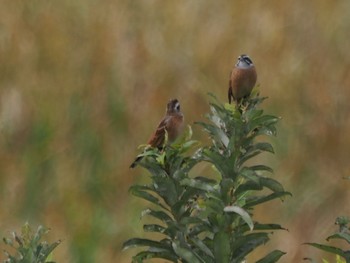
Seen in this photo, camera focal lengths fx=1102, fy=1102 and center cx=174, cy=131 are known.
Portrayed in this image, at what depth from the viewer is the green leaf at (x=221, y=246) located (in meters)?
4.22

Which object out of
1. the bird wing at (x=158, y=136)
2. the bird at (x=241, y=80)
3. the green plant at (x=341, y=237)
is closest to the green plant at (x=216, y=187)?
the green plant at (x=341, y=237)

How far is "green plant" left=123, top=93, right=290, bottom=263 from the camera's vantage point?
13.8 feet

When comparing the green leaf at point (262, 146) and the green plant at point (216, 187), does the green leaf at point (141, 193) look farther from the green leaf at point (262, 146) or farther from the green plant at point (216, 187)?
the green leaf at point (262, 146)

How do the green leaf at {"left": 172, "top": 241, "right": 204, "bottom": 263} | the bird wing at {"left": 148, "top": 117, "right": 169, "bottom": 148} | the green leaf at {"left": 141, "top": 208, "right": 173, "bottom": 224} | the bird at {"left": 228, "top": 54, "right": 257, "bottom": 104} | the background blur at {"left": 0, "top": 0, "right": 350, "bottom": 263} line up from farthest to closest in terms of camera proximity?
the background blur at {"left": 0, "top": 0, "right": 350, "bottom": 263}
the bird wing at {"left": 148, "top": 117, "right": 169, "bottom": 148}
the bird at {"left": 228, "top": 54, "right": 257, "bottom": 104}
the green leaf at {"left": 141, "top": 208, "right": 173, "bottom": 224}
the green leaf at {"left": 172, "top": 241, "right": 204, "bottom": 263}

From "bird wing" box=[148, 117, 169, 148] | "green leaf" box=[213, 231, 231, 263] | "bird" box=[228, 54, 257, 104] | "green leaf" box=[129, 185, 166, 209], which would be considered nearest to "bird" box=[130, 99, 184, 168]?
"bird wing" box=[148, 117, 169, 148]

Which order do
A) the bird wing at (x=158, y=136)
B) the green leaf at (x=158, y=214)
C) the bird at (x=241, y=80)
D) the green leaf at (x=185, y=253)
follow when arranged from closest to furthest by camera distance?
the green leaf at (x=185, y=253) < the green leaf at (x=158, y=214) < the bird at (x=241, y=80) < the bird wing at (x=158, y=136)

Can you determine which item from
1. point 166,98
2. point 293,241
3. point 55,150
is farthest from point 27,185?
point 293,241

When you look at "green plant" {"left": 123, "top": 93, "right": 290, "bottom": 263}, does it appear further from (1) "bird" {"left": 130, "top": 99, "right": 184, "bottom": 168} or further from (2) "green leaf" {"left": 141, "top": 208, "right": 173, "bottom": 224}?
(1) "bird" {"left": 130, "top": 99, "right": 184, "bottom": 168}

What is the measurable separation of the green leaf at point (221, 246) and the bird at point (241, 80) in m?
1.18

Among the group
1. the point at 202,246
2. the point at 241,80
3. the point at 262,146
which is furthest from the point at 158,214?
the point at 241,80

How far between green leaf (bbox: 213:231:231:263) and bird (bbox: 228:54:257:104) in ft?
3.87

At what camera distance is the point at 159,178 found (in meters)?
4.26

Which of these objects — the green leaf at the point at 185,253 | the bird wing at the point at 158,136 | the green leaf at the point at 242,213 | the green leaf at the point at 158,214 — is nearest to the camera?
the green leaf at the point at 242,213

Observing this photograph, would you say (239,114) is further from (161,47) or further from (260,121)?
(161,47)
